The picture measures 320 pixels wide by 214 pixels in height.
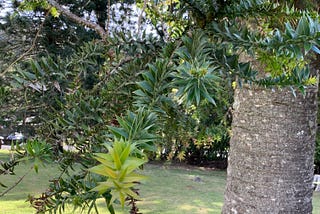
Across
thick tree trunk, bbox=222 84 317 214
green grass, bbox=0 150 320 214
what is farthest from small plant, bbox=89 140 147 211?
green grass, bbox=0 150 320 214

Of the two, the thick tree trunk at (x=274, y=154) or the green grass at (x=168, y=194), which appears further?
the green grass at (x=168, y=194)

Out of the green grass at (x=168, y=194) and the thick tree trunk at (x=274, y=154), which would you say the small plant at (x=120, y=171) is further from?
the green grass at (x=168, y=194)

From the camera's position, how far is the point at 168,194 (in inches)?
174

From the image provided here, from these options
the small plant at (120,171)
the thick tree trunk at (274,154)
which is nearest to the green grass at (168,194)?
the thick tree trunk at (274,154)

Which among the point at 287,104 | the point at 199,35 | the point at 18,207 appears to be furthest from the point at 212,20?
the point at 18,207

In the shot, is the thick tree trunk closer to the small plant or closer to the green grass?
the small plant

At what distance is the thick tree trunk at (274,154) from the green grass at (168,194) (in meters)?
2.28

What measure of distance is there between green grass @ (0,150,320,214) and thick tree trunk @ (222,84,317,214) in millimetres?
2283

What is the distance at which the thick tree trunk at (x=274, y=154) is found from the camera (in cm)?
81

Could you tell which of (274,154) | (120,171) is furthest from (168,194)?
(120,171)

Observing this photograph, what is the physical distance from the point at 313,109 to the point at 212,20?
1.73 feet

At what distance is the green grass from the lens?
11.8ft

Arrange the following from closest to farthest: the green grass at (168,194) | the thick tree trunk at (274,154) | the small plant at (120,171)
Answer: the small plant at (120,171)
the thick tree trunk at (274,154)
the green grass at (168,194)

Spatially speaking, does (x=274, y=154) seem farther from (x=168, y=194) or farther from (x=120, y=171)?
(x=168, y=194)
